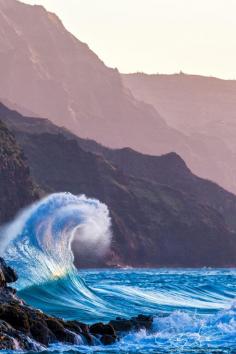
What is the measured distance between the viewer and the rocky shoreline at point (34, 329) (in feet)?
82.1

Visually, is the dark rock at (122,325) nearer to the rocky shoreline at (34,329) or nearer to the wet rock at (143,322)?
the rocky shoreline at (34,329)

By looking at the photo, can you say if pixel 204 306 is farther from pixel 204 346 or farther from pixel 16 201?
pixel 16 201

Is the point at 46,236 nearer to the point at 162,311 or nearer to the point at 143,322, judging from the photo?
the point at 162,311

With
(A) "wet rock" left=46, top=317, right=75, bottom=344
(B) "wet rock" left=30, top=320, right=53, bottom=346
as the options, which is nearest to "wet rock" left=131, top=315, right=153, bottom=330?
(A) "wet rock" left=46, top=317, right=75, bottom=344

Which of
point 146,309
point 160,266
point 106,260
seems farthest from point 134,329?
point 160,266

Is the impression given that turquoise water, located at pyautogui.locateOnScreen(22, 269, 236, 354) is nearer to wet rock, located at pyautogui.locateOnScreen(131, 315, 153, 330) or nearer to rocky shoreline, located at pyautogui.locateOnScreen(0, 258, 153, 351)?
wet rock, located at pyautogui.locateOnScreen(131, 315, 153, 330)

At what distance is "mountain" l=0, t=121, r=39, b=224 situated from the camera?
472 feet

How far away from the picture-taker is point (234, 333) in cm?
3073

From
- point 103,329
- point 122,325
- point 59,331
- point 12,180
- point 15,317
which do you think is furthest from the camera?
point 12,180

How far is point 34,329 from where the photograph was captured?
2638 centimetres

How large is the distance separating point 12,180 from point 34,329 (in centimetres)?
12432

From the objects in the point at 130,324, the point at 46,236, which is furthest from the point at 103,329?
the point at 46,236

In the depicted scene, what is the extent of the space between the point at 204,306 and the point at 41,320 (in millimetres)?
25054

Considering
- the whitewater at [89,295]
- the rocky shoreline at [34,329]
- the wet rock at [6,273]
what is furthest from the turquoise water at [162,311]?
the wet rock at [6,273]
